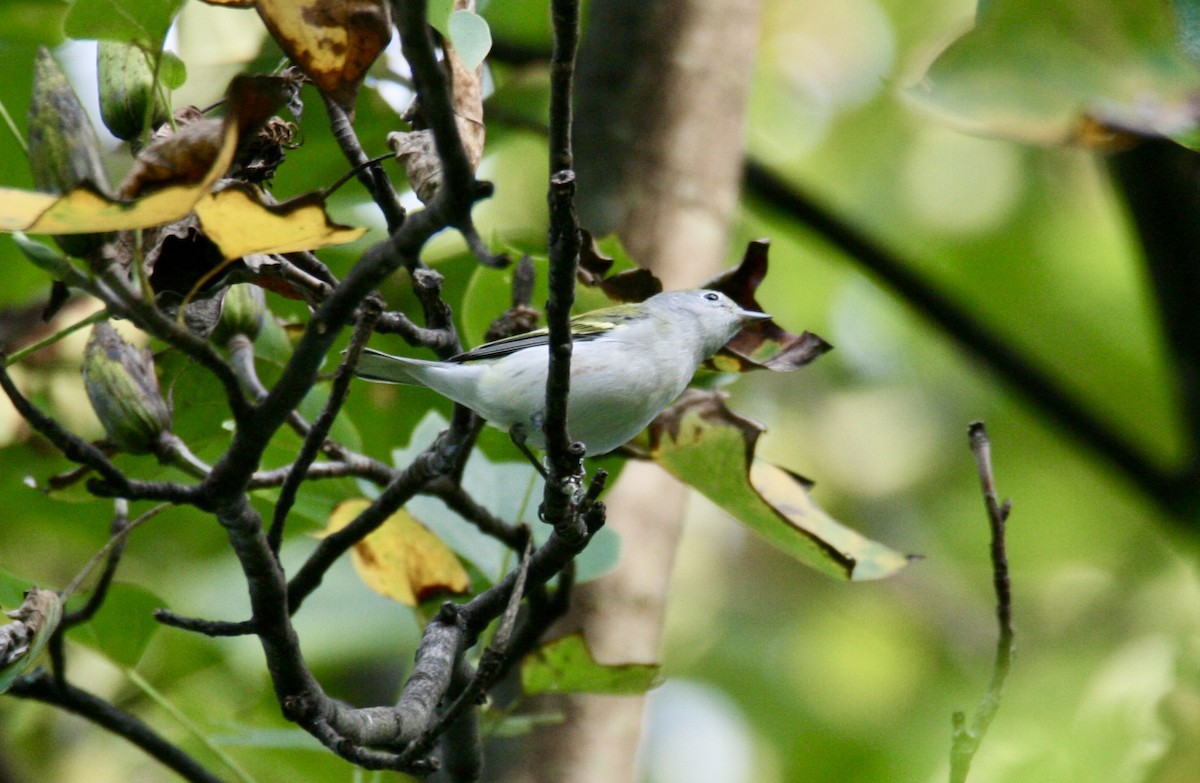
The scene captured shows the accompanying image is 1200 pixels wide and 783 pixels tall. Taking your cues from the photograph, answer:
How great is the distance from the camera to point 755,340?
2178 millimetres

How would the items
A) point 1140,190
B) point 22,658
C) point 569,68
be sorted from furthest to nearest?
point 1140,190, point 22,658, point 569,68

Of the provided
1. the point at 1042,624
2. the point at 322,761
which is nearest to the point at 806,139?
the point at 1042,624

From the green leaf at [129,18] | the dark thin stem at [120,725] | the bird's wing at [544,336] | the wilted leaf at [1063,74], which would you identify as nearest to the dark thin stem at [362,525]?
the bird's wing at [544,336]

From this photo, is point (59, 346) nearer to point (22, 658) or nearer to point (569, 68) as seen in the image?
point (22, 658)

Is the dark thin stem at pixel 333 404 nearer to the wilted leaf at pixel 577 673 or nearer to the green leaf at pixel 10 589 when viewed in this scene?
the green leaf at pixel 10 589

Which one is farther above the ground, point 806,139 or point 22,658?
point 22,658

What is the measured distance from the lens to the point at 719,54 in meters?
3.23

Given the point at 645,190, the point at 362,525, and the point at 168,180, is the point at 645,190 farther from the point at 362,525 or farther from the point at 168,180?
the point at 168,180

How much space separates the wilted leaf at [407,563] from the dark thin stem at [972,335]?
7.44 feet

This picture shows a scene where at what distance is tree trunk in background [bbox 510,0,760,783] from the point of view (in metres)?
2.58

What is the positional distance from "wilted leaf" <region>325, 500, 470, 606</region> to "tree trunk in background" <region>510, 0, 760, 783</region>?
0.49 meters

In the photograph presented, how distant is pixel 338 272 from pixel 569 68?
65.7 inches

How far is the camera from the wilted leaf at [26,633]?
1.32m

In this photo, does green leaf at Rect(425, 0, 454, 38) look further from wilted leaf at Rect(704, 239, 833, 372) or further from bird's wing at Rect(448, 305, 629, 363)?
wilted leaf at Rect(704, 239, 833, 372)
